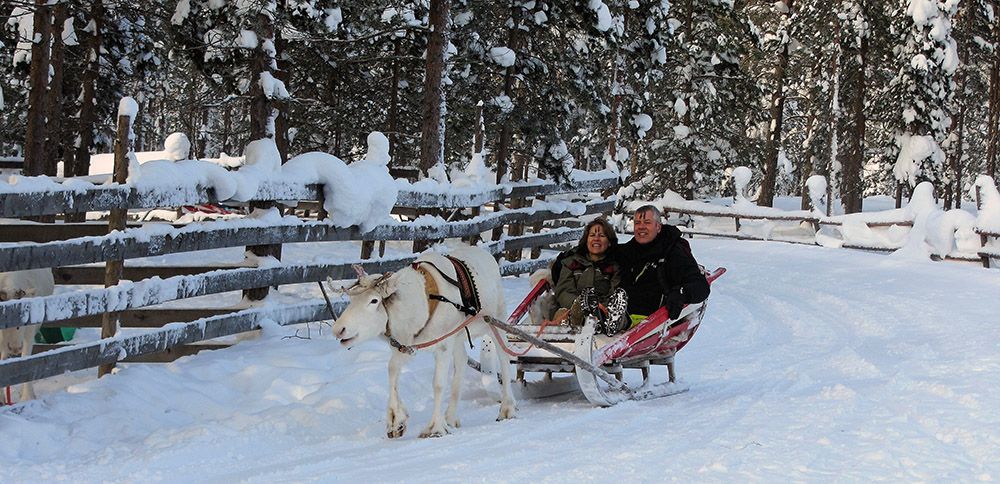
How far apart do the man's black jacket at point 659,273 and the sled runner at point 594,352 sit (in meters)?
0.23

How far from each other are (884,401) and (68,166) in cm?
2383

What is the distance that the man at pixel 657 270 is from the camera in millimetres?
8148

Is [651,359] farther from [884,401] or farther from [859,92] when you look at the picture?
[859,92]

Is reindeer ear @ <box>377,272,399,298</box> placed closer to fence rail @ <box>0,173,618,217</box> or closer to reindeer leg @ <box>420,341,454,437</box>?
reindeer leg @ <box>420,341,454,437</box>

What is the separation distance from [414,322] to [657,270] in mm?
2791

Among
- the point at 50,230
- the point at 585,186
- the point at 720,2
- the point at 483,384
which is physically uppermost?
the point at 720,2

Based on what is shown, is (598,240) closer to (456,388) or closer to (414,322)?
(456,388)

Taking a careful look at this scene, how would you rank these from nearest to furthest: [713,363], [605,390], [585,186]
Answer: [605,390] < [713,363] < [585,186]

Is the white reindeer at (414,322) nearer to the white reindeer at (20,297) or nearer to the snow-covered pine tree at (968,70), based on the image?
the white reindeer at (20,297)

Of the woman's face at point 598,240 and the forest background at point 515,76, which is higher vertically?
the forest background at point 515,76

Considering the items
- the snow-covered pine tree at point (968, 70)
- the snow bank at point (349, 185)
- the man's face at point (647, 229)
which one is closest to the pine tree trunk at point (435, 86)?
the snow bank at point (349, 185)

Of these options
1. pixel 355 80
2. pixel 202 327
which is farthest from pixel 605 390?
pixel 355 80

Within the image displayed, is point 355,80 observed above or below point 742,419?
above

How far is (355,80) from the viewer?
23.6m
